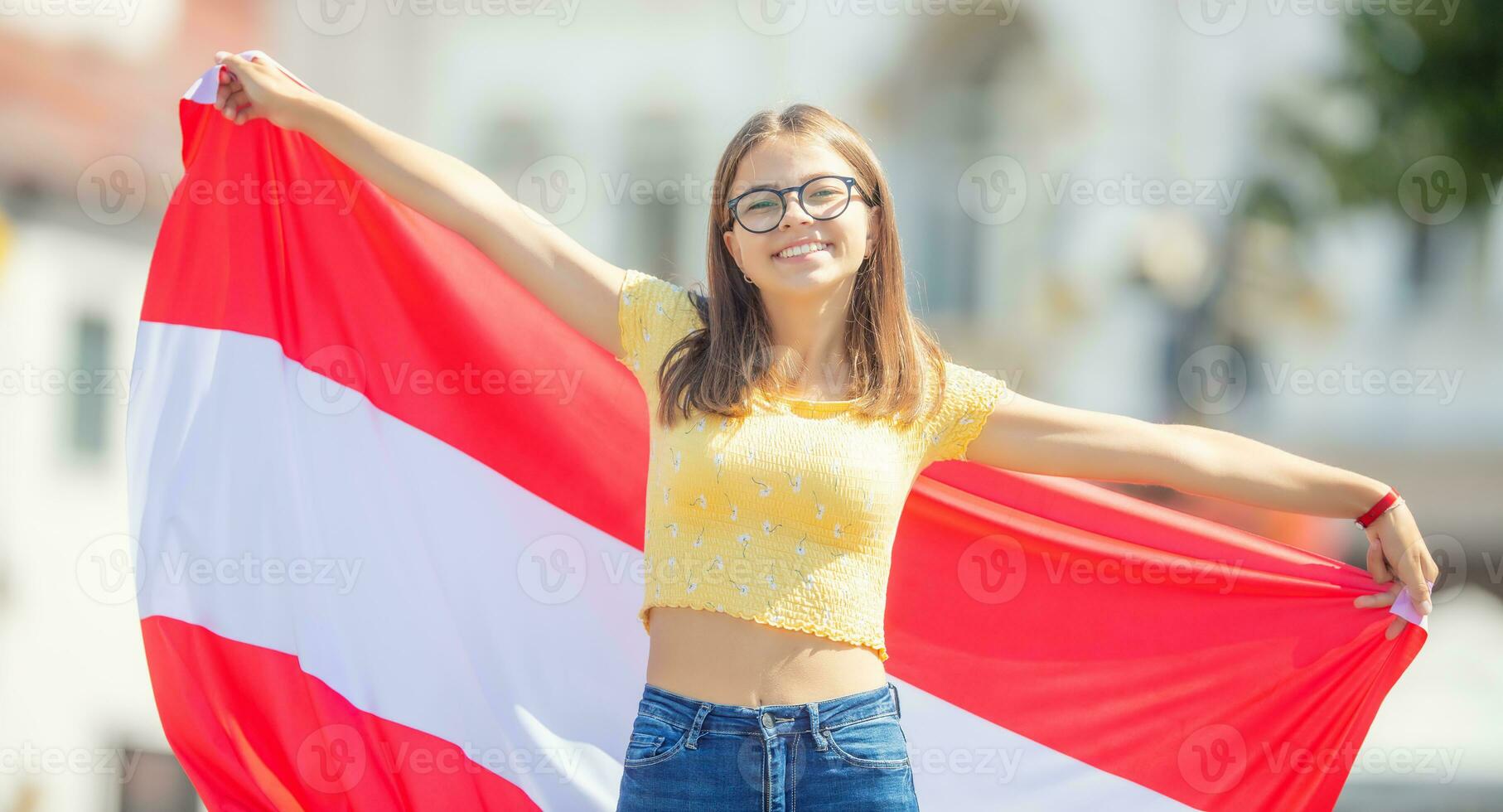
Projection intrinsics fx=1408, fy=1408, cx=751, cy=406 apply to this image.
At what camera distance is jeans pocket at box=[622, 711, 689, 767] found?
2.65 m

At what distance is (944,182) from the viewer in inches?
757


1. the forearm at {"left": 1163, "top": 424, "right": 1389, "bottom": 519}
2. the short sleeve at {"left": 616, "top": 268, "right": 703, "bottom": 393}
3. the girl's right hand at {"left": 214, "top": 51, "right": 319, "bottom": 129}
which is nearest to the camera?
the short sleeve at {"left": 616, "top": 268, "right": 703, "bottom": 393}

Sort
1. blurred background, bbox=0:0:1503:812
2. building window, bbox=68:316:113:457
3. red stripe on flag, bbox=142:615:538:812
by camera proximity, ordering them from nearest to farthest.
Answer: red stripe on flag, bbox=142:615:538:812 < blurred background, bbox=0:0:1503:812 < building window, bbox=68:316:113:457

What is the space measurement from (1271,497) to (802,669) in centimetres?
124

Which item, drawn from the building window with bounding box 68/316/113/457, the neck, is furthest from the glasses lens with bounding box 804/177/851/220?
the building window with bounding box 68/316/113/457

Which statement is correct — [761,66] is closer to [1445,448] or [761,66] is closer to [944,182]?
[944,182]

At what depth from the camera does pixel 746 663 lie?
8.94 ft

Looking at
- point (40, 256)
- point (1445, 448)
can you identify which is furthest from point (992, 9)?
point (40, 256)

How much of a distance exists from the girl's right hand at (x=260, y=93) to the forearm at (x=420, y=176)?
67 millimetres

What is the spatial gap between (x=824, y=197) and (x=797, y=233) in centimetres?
10

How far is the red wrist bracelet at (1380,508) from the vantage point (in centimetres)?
331

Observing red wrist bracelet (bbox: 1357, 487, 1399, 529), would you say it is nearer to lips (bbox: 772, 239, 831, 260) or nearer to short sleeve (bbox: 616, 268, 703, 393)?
lips (bbox: 772, 239, 831, 260)

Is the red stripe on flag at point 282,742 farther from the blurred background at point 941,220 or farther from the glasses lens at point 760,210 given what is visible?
the blurred background at point 941,220

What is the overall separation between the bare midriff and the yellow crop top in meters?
0.03
